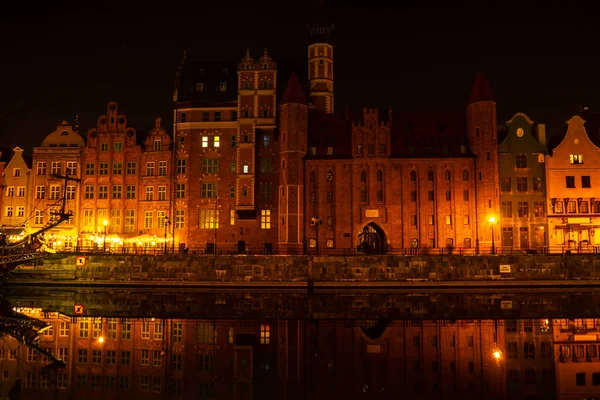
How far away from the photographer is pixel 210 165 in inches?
2918

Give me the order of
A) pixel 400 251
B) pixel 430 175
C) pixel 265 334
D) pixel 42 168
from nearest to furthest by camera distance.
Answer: pixel 265 334
pixel 400 251
pixel 430 175
pixel 42 168

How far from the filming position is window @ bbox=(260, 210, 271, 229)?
234 ft

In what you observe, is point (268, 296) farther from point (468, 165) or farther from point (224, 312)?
point (468, 165)

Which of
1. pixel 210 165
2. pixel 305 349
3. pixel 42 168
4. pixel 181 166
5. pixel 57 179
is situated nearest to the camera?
pixel 305 349

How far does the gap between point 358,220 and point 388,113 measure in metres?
14.6

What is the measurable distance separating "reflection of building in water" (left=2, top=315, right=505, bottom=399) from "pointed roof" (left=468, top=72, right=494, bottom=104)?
38.5 metres

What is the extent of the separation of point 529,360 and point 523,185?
46.8 meters

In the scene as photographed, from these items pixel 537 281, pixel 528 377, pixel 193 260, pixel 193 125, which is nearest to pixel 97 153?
pixel 193 125

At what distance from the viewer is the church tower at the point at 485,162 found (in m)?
66.3

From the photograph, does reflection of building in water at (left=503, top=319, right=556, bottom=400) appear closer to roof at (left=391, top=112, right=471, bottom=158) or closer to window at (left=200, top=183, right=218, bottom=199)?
roof at (left=391, top=112, right=471, bottom=158)

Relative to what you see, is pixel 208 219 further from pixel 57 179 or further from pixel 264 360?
pixel 264 360

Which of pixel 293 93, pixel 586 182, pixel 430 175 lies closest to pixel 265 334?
pixel 430 175

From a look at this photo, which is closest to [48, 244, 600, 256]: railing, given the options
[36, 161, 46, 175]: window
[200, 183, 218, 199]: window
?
[200, 183, 218, 199]: window

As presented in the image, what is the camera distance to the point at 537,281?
189 feet
